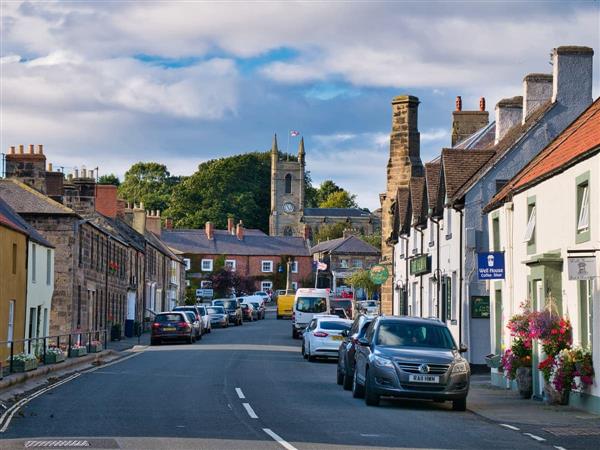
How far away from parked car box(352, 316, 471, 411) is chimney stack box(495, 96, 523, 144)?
18.2 metres

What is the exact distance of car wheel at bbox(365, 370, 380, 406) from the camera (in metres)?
21.3

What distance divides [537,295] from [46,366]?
14.3m

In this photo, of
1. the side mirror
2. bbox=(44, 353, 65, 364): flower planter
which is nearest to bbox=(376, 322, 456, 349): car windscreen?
the side mirror

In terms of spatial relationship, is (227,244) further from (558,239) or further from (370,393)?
(370,393)

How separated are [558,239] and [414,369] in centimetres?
482

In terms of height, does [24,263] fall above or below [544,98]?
below

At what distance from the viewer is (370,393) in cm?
2139

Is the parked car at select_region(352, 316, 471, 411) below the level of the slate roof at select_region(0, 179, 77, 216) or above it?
below

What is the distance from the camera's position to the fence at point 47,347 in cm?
2688

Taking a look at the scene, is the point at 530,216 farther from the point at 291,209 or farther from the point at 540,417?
the point at 291,209

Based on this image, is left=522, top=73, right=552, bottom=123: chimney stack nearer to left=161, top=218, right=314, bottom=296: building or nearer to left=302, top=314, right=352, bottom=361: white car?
left=302, top=314, right=352, bottom=361: white car

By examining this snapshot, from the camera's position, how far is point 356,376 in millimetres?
23344

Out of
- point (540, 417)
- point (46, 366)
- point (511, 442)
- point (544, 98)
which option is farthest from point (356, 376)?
point (544, 98)

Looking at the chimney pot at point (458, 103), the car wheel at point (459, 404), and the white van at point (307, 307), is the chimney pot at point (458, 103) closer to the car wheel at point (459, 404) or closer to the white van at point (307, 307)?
the white van at point (307, 307)
